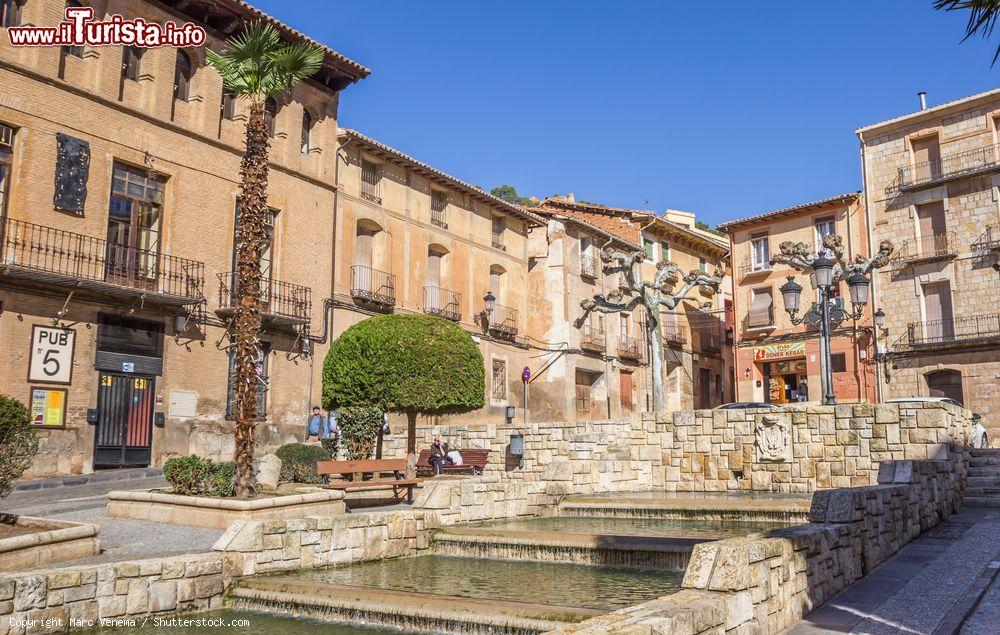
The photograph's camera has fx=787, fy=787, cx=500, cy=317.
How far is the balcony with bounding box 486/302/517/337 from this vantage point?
3164cm

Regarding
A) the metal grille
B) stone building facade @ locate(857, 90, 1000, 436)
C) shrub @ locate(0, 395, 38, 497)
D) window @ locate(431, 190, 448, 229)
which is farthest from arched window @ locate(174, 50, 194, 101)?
stone building facade @ locate(857, 90, 1000, 436)

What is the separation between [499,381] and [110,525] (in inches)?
861

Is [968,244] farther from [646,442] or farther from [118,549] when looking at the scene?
[118,549]

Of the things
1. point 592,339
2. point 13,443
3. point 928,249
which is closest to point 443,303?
point 592,339

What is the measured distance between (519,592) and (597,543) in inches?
74.0

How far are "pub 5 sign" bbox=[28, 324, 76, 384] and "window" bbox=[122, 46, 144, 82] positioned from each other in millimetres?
7038

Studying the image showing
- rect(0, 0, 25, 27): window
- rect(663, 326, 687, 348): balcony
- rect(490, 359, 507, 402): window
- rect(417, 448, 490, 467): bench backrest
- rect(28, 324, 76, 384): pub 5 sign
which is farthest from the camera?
rect(663, 326, 687, 348): balcony

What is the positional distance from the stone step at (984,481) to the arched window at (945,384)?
58.6ft

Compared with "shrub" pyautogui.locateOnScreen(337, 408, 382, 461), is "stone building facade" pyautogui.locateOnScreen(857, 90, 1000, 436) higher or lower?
higher

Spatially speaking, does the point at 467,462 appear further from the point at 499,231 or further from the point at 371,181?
the point at 499,231

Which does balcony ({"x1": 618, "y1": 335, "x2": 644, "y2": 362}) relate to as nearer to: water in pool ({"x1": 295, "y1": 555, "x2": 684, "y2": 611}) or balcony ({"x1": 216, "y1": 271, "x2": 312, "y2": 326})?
balcony ({"x1": 216, "y1": 271, "x2": 312, "y2": 326})

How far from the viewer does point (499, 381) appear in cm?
3247

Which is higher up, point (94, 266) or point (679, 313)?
point (679, 313)

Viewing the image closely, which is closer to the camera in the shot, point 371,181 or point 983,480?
point 983,480
